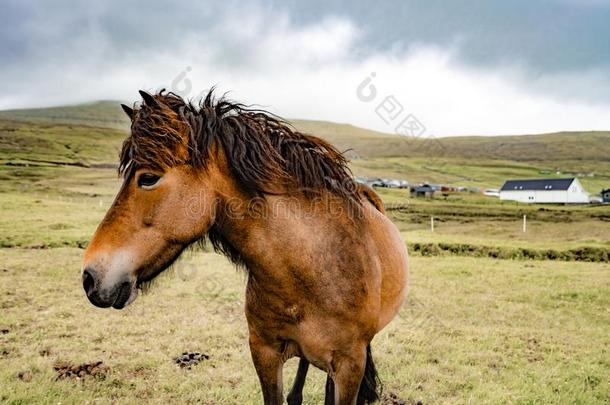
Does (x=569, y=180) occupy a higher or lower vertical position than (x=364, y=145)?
lower

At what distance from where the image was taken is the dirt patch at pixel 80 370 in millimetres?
5750

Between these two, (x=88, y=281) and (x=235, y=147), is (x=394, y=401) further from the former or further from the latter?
(x=88, y=281)

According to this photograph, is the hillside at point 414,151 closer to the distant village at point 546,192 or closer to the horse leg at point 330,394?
the distant village at point 546,192

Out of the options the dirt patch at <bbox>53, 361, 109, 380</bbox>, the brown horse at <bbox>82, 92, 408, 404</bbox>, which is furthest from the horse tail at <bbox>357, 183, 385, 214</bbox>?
the dirt patch at <bbox>53, 361, 109, 380</bbox>

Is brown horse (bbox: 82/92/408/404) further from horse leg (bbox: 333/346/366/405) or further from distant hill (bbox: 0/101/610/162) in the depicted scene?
distant hill (bbox: 0/101/610/162)

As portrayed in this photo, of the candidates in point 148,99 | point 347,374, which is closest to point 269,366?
point 347,374

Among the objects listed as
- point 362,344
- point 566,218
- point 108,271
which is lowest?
point 566,218

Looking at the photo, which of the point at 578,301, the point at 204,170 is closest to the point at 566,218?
the point at 578,301

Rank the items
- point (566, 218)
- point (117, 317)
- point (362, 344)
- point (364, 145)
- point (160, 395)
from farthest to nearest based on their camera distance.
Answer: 1. point (364, 145)
2. point (566, 218)
3. point (117, 317)
4. point (160, 395)
5. point (362, 344)

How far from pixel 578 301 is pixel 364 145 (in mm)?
147557

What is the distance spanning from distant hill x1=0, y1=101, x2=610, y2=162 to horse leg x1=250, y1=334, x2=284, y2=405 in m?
123

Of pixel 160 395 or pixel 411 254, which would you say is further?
pixel 411 254

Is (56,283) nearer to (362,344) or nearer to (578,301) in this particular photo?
(362,344)

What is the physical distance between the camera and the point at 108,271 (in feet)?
7.51
